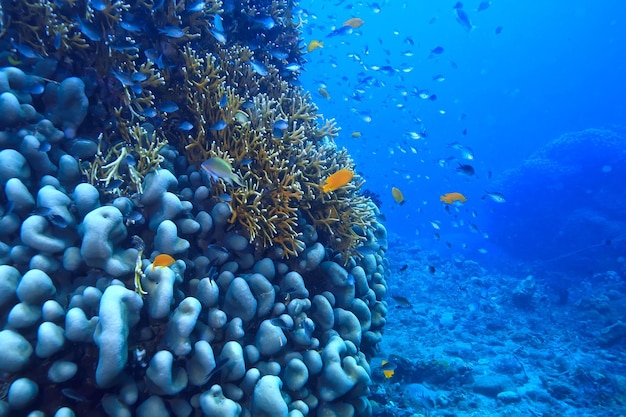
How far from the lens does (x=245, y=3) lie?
21.4 ft

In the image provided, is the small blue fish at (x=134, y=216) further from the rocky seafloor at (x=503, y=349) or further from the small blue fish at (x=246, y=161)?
the rocky seafloor at (x=503, y=349)

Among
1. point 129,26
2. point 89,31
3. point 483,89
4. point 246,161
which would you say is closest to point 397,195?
point 246,161

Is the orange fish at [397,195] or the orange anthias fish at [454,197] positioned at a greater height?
the orange anthias fish at [454,197]

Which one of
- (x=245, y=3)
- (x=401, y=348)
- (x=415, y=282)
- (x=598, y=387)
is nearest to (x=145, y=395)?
(x=245, y=3)

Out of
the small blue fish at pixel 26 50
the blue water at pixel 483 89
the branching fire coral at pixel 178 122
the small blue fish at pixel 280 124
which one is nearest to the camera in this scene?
the small blue fish at pixel 26 50

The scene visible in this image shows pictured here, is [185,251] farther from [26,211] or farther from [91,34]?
[91,34]

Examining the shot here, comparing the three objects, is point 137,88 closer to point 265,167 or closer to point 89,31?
point 89,31

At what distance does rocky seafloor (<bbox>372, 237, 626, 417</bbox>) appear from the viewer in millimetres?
7977

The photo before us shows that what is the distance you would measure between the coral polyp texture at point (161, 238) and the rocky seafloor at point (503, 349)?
3.13 m

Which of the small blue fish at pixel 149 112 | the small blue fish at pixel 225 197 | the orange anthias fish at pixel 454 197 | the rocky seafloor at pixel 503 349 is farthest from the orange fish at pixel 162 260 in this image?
the orange anthias fish at pixel 454 197

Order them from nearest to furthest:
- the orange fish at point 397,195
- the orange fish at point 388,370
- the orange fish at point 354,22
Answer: the orange fish at point 388,370
the orange fish at point 397,195
the orange fish at point 354,22

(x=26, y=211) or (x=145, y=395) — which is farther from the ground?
(x=26, y=211)

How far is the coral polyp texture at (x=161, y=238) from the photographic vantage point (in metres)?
2.84

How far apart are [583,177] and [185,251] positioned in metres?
30.4
